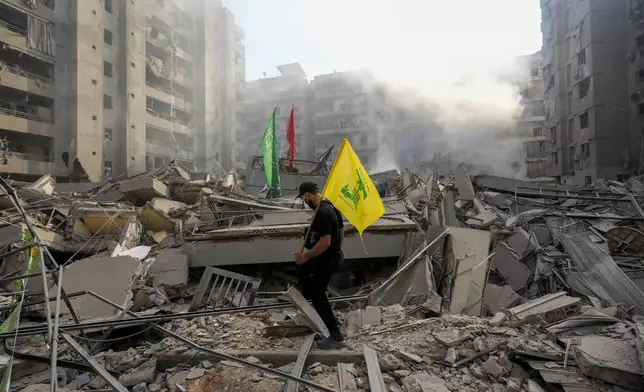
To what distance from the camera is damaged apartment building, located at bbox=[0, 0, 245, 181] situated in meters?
24.1

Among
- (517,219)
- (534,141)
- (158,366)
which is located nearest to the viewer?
(158,366)

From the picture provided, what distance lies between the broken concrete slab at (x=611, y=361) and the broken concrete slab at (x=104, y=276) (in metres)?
6.18

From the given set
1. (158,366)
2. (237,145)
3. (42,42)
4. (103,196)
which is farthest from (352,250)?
(237,145)

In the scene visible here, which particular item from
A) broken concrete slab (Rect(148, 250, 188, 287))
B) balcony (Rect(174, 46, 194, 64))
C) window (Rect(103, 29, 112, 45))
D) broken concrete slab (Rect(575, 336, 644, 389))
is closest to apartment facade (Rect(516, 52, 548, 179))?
balcony (Rect(174, 46, 194, 64))

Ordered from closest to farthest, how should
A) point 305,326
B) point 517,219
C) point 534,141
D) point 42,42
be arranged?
point 305,326, point 517,219, point 42,42, point 534,141

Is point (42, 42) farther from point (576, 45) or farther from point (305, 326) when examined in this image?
point (576, 45)

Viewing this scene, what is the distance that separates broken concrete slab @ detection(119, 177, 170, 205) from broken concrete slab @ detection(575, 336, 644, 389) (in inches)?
461

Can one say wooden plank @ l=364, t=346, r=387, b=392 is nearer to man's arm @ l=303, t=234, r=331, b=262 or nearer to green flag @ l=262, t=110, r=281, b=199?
man's arm @ l=303, t=234, r=331, b=262

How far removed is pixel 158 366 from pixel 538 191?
15.6 meters

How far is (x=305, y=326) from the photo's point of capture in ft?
13.8

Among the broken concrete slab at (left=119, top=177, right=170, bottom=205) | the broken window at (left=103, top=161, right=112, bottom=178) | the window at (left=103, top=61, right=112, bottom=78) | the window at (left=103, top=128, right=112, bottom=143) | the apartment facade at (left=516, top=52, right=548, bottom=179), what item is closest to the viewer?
the broken concrete slab at (left=119, top=177, right=170, bottom=205)

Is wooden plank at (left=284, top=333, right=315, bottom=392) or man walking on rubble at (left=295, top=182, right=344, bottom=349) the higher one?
man walking on rubble at (left=295, top=182, right=344, bottom=349)

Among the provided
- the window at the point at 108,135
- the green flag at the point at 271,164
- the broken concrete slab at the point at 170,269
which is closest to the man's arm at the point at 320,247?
the broken concrete slab at the point at 170,269

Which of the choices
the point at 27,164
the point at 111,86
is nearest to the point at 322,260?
the point at 27,164
